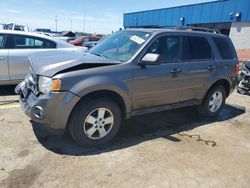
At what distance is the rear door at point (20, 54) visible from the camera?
249 inches

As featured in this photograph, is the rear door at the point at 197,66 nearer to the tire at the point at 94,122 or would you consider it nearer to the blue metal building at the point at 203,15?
the tire at the point at 94,122

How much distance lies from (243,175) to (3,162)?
3.13 metres

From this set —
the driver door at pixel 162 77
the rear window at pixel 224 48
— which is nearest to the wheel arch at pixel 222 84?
the rear window at pixel 224 48

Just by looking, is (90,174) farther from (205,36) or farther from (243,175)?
(205,36)

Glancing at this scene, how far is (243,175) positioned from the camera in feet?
11.5

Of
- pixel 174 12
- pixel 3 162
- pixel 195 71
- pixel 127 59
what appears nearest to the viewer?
pixel 3 162

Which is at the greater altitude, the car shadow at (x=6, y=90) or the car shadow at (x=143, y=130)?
the car shadow at (x=6, y=90)

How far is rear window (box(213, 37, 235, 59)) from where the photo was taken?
5.51m

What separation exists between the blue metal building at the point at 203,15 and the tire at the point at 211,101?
2053 cm

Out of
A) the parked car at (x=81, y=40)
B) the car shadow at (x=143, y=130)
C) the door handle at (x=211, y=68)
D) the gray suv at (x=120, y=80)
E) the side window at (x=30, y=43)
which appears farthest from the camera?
the parked car at (x=81, y=40)

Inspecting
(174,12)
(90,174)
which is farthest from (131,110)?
(174,12)

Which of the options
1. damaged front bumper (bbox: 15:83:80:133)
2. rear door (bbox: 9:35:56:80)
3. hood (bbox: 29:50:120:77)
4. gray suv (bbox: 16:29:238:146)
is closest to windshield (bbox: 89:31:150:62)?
gray suv (bbox: 16:29:238:146)

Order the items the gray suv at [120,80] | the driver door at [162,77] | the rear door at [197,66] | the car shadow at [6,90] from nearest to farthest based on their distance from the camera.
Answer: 1. the gray suv at [120,80]
2. the driver door at [162,77]
3. the rear door at [197,66]
4. the car shadow at [6,90]

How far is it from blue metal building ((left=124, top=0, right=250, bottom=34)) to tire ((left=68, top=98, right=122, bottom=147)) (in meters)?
23.1
